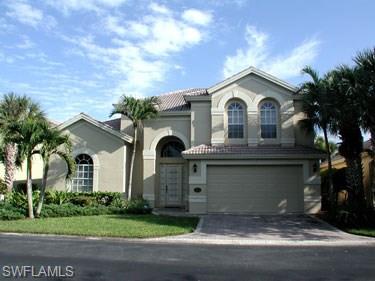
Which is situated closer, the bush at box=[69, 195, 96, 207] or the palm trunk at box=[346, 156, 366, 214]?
the palm trunk at box=[346, 156, 366, 214]

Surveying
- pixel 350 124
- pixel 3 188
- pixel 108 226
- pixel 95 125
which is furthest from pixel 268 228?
pixel 3 188

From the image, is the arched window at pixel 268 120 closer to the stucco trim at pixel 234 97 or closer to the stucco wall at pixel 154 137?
the stucco trim at pixel 234 97

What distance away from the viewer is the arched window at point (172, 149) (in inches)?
950

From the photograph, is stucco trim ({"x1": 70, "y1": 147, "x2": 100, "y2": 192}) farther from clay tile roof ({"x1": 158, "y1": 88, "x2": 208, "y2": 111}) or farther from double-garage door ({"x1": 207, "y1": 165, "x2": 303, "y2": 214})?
double-garage door ({"x1": 207, "y1": 165, "x2": 303, "y2": 214})

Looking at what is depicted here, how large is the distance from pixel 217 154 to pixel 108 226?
7.26 meters

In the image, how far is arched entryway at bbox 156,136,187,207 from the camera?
23.5m

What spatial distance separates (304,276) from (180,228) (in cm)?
761

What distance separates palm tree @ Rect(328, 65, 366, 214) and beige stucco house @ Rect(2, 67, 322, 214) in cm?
262

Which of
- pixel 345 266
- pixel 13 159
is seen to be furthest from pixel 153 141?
pixel 345 266

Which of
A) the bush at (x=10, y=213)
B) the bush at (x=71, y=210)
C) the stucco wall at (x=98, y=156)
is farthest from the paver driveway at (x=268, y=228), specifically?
the bush at (x=10, y=213)

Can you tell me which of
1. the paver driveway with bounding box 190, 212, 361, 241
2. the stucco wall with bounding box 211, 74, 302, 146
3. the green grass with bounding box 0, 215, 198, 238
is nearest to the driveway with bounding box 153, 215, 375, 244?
the paver driveway with bounding box 190, 212, 361, 241

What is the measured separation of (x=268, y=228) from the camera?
53.4ft

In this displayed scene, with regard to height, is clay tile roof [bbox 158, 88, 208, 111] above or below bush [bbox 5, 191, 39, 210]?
above

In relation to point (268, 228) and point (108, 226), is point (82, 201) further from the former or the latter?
point (268, 228)
